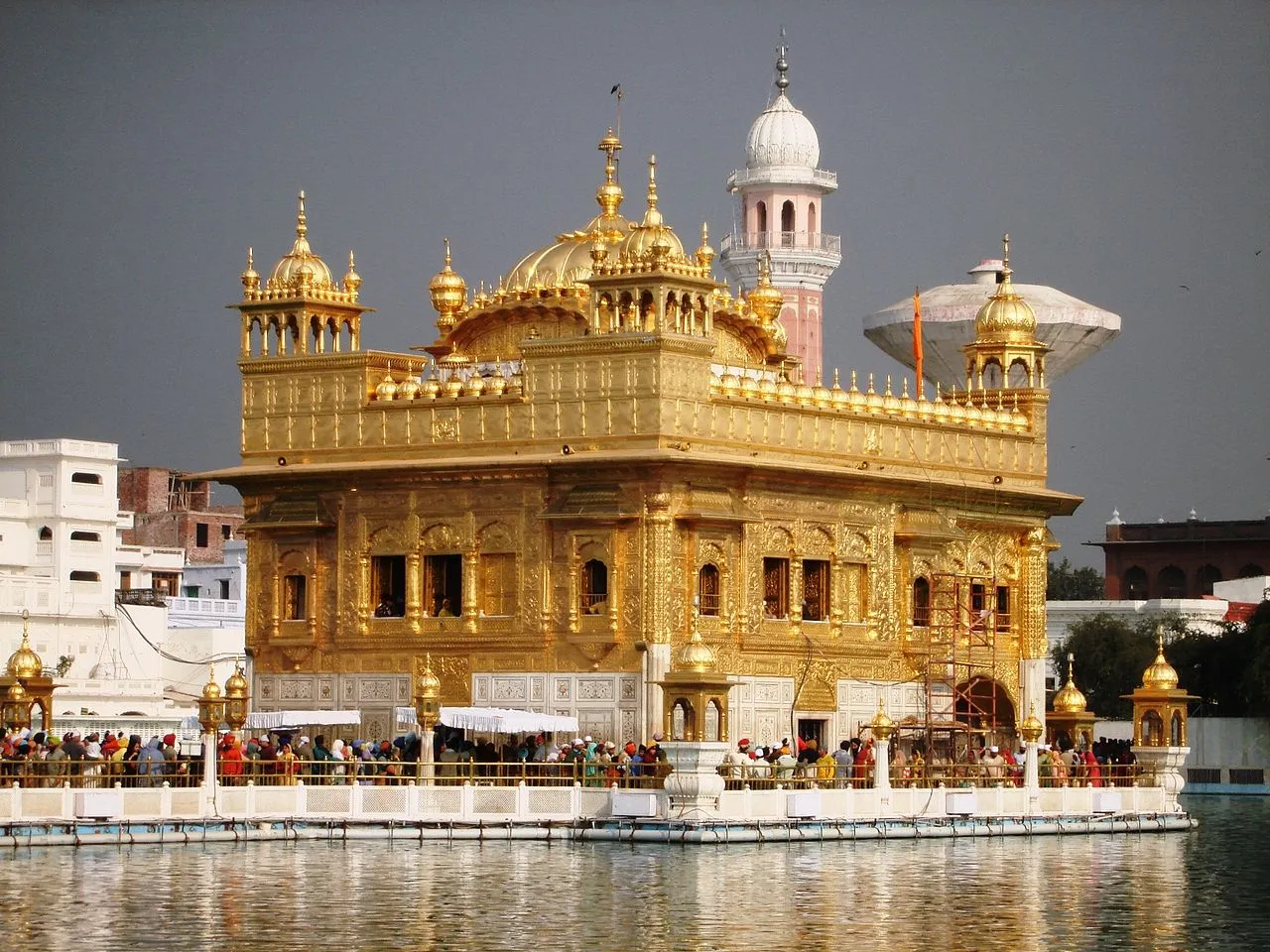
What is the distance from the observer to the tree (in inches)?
4198

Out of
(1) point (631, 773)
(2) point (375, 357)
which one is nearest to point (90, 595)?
(2) point (375, 357)

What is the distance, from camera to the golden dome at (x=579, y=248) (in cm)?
4350

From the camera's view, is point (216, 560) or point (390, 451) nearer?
point (390, 451)

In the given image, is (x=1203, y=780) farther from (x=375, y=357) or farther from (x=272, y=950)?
(x=272, y=950)

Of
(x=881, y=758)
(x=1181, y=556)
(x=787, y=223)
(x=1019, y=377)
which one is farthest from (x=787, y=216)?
(x=881, y=758)

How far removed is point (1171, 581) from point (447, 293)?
56727 mm

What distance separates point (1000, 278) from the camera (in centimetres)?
4906

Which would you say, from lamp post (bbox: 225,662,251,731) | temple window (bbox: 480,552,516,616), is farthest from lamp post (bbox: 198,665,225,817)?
temple window (bbox: 480,552,516,616)

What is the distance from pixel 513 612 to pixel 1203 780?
20745 mm

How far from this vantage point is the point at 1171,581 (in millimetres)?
98812

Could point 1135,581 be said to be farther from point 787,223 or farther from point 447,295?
point 447,295

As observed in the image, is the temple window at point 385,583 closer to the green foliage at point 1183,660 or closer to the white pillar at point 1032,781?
the white pillar at point 1032,781

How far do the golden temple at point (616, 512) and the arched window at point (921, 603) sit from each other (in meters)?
0.05

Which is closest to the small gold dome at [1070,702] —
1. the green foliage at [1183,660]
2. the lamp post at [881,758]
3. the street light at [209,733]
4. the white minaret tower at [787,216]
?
the lamp post at [881,758]
